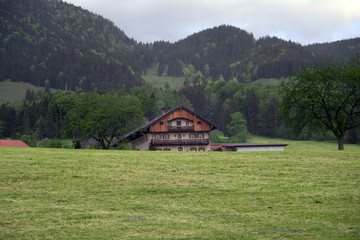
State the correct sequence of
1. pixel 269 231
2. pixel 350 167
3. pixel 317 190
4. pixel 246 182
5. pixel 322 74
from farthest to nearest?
1. pixel 322 74
2. pixel 350 167
3. pixel 246 182
4. pixel 317 190
5. pixel 269 231

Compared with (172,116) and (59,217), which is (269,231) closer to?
(59,217)

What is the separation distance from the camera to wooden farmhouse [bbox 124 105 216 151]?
95500 mm

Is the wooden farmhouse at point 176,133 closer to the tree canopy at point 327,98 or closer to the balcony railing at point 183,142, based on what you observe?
the balcony railing at point 183,142

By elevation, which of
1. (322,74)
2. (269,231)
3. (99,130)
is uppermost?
(322,74)

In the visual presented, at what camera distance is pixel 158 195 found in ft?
77.7

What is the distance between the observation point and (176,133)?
98000 mm

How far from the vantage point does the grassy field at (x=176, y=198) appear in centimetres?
1680

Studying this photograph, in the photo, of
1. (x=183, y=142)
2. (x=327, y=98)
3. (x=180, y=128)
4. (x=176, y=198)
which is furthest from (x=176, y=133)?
(x=176, y=198)

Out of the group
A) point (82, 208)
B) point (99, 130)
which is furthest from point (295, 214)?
point (99, 130)

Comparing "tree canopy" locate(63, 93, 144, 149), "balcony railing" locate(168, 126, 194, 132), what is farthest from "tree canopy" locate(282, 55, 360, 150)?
"balcony railing" locate(168, 126, 194, 132)

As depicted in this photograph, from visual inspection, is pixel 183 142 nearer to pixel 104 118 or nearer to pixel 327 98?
pixel 104 118

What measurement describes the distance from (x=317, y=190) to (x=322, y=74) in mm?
39585

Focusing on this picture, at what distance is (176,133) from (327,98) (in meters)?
44.2

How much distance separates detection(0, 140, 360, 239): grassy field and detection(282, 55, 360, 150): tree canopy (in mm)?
24458
